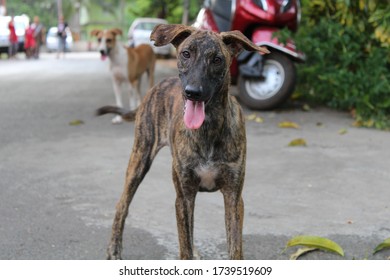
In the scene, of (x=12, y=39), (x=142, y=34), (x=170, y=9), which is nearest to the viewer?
(x=142, y=34)

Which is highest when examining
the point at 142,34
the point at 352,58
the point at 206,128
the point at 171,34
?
the point at 171,34

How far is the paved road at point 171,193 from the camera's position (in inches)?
180

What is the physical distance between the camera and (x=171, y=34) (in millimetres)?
3576

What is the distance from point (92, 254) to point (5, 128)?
5.48 metres

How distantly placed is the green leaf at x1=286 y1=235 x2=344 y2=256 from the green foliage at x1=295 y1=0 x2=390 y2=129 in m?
4.33

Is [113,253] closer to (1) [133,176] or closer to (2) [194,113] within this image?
(1) [133,176]

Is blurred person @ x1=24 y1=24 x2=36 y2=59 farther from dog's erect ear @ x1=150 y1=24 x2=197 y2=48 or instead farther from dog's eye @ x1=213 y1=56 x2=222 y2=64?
dog's eye @ x1=213 y1=56 x2=222 y2=64

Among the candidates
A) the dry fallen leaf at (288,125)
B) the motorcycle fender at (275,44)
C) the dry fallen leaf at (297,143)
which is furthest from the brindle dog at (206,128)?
the motorcycle fender at (275,44)

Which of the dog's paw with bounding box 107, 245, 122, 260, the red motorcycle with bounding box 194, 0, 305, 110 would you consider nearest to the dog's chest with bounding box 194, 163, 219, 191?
the dog's paw with bounding box 107, 245, 122, 260

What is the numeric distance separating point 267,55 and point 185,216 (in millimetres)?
6611

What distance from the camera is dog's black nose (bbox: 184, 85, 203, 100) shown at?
322cm

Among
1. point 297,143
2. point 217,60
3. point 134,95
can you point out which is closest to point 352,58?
point 297,143

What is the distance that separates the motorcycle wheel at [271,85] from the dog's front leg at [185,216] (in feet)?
21.0
